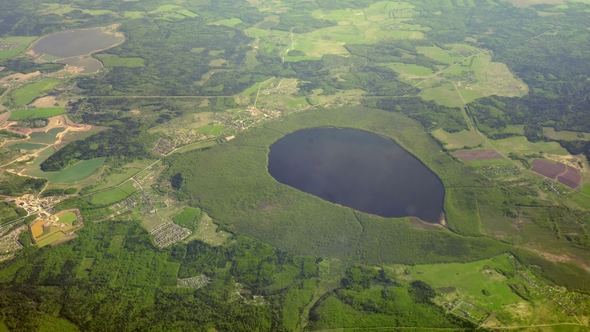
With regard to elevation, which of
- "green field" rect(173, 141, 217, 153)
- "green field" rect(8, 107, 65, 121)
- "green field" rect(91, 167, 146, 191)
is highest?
"green field" rect(8, 107, 65, 121)

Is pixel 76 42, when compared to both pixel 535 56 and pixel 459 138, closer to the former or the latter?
pixel 459 138

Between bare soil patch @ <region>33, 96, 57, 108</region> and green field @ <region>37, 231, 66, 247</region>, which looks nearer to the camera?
green field @ <region>37, 231, 66, 247</region>

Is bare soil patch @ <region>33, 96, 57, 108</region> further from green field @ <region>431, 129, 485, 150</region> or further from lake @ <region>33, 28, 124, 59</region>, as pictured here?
green field @ <region>431, 129, 485, 150</region>

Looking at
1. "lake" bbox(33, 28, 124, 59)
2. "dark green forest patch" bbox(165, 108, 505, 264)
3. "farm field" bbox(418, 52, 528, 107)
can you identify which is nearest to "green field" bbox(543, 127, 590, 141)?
"farm field" bbox(418, 52, 528, 107)

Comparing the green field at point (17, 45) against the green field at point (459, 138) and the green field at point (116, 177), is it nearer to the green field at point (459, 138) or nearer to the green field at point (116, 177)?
the green field at point (116, 177)

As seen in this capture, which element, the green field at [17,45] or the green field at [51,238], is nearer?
the green field at [51,238]

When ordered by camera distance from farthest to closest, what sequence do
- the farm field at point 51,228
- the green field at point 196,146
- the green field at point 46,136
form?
the green field at point 46,136
the green field at point 196,146
the farm field at point 51,228

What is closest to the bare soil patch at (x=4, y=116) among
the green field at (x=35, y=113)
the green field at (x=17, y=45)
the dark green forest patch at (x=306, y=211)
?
the green field at (x=35, y=113)
